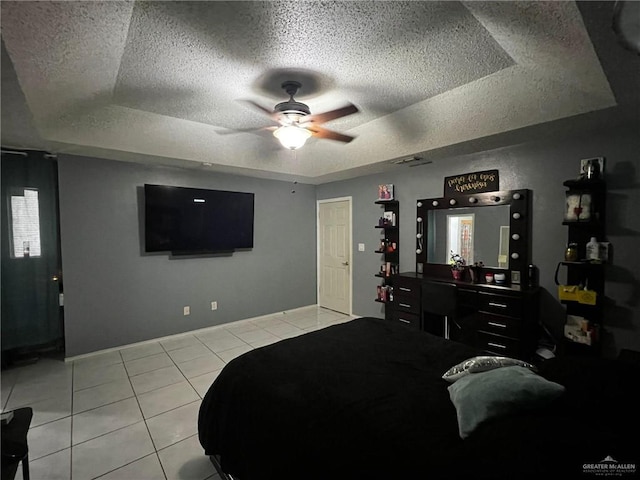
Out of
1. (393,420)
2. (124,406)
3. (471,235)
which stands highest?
(471,235)

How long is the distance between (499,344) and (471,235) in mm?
1278

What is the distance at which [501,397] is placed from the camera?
115cm

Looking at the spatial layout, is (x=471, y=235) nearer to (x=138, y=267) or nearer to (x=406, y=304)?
(x=406, y=304)

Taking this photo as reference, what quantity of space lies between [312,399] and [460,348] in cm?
117

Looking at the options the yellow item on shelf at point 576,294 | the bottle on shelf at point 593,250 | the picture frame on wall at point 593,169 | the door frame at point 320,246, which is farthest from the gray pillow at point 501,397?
the door frame at point 320,246

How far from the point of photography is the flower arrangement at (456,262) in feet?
11.6

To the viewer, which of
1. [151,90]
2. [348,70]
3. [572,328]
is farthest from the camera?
[572,328]

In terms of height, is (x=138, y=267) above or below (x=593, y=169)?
below

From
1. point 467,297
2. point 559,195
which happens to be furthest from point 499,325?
point 559,195

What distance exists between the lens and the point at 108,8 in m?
1.48

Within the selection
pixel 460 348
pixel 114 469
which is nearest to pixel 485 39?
pixel 460 348

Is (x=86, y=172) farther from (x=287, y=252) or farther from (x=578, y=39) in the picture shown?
(x=578, y=39)

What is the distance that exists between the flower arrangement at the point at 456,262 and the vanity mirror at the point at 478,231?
0.04 meters

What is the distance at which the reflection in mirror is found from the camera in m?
3.28
